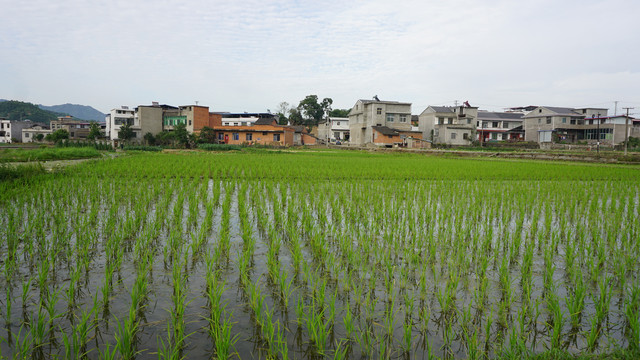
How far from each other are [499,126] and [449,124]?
13.0 m

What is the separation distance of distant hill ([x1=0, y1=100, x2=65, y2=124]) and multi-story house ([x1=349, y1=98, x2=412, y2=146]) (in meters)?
74.4

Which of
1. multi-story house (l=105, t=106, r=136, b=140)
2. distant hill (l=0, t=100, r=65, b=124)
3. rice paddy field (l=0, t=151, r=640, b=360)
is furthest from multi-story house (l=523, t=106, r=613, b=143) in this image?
distant hill (l=0, t=100, r=65, b=124)

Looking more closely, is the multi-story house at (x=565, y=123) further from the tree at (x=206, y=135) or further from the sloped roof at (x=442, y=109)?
the tree at (x=206, y=135)

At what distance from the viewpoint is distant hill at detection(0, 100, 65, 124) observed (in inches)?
3194

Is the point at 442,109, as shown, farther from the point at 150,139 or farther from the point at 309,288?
the point at 309,288

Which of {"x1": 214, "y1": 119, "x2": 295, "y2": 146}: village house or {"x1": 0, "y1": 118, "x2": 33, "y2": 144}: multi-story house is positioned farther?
{"x1": 0, "y1": 118, "x2": 33, "y2": 144}: multi-story house

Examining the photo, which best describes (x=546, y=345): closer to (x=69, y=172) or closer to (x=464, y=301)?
(x=464, y=301)

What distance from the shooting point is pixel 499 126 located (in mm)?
49844

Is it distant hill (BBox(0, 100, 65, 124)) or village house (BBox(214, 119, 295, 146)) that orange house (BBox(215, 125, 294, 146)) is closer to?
village house (BBox(214, 119, 295, 146))

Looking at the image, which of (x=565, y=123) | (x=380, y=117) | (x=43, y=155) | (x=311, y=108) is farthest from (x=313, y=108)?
(x=43, y=155)

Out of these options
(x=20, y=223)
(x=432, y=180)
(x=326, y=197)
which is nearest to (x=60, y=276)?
(x=20, y=223)

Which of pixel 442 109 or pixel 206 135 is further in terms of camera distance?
pixel 442 109

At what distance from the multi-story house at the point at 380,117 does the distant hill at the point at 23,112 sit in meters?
74.4

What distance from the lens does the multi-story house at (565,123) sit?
137 feet
